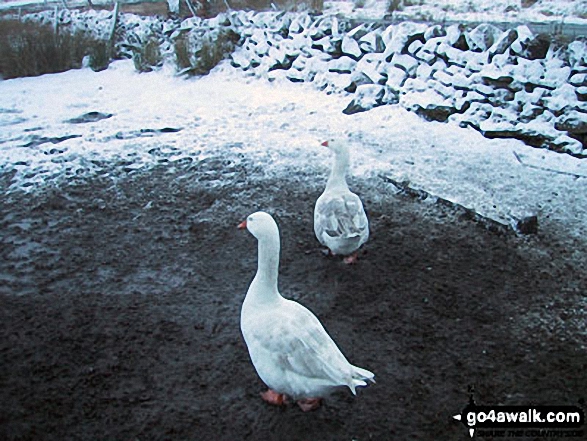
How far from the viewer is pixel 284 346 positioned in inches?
114

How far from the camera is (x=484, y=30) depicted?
820 centimetres

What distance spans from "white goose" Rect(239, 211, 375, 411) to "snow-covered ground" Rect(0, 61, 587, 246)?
9.74 feet

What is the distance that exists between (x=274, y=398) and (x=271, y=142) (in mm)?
4737

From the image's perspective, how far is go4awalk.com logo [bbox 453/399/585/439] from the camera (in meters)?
3.00

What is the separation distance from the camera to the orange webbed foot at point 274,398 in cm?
319

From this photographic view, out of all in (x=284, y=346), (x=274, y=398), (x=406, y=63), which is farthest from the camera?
(x=406, y=63)

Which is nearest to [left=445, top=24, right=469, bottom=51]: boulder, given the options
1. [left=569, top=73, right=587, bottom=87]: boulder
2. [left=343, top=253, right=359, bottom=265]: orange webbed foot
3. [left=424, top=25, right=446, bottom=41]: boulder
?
[left=424, top=25, right=446, bottom=41]: boulder

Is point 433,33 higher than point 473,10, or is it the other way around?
point 473,10

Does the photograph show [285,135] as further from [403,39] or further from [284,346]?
[284,346]

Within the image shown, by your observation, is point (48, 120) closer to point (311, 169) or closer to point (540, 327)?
point (311, 169)

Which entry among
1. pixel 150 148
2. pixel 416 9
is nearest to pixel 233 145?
pixel 150 148

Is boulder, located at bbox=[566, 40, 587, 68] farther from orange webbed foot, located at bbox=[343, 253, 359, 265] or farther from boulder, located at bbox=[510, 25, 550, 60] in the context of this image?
orange webbed foot, located at bbox=[343, 253, 359, 265]

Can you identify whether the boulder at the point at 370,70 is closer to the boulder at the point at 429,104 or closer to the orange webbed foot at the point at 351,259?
the boulder at the point at 429,104

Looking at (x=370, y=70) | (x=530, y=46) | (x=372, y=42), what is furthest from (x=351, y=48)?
(x=530, y=46)
